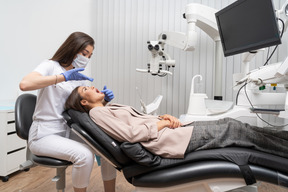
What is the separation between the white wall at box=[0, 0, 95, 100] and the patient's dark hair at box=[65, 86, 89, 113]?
135cm

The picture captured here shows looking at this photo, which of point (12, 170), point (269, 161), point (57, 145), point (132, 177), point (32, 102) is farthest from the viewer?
point (12, 170)

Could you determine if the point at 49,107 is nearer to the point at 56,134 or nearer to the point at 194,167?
the point at 56,134

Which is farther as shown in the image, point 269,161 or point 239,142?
point 239,142

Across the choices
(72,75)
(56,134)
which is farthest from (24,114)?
(72,75)

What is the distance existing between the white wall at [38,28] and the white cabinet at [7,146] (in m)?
0.72

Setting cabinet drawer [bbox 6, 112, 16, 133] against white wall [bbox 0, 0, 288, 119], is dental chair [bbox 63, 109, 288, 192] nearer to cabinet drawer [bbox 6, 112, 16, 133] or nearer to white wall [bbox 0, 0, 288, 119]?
cabinet drawer [bbox 6, 112, 16, 133]

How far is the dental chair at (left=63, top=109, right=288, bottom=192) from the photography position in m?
0.88

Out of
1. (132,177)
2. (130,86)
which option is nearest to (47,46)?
(130,86)

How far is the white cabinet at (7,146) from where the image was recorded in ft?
6.00

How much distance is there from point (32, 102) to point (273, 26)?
5.20ft

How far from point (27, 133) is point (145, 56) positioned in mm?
1557

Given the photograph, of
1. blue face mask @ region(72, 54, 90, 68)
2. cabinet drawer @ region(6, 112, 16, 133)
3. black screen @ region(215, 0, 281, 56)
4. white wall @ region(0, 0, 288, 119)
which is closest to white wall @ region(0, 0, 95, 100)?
white wall @ region(0, 0, 288, 119)

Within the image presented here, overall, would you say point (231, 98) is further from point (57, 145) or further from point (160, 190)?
point (57, 145)

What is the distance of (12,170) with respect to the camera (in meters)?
1.90
